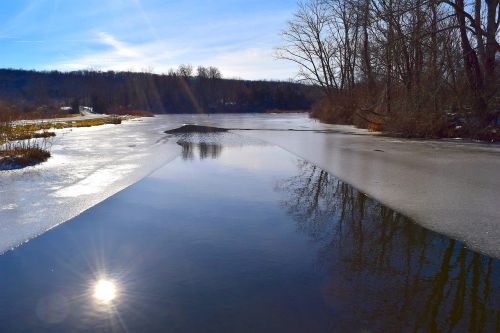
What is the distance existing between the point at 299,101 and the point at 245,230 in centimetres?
10470

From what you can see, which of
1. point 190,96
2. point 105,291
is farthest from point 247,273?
point 190,96

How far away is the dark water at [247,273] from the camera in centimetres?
342

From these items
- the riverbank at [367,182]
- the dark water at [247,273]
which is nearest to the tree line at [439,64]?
the riverbank at [367,182]

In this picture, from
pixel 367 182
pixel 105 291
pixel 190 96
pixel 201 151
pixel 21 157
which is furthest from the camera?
→ pixel 190 96

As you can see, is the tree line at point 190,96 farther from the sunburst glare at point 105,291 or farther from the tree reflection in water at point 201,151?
the sunburst glare at point 105,291

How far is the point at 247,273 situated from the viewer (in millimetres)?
4359

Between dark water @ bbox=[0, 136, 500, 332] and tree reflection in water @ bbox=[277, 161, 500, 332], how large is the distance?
16 mm

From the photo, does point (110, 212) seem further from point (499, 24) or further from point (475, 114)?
point (499, 24)

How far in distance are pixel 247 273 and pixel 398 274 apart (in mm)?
1565

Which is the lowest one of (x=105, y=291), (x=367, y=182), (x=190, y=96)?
(x=105, y=291)

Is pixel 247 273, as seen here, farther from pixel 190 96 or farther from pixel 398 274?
pixel 190 96

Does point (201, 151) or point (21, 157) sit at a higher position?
point (21, 157)

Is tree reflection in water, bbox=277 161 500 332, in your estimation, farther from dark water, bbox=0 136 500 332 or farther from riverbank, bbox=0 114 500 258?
riverbank, bbox=0 114 500 258

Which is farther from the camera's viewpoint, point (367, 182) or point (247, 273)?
point (367, 182)
